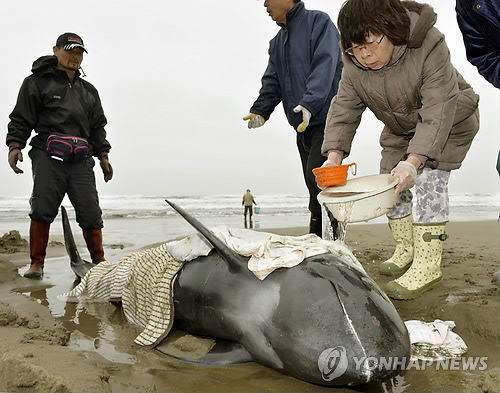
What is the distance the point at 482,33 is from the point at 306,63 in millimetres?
1963

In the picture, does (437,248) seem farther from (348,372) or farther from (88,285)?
(88,285)

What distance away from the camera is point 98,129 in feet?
19.1

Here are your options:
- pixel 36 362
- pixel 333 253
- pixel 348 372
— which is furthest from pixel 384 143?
pixel 36 362

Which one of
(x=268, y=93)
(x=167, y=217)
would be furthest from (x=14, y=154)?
(x=167, y=217)

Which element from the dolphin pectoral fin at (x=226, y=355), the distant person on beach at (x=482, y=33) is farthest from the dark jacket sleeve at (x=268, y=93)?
the dolphin pectoral fin at (x=226, y=355)

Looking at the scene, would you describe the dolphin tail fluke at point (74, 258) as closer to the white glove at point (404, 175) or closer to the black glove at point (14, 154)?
the black glove at point (14, 154)

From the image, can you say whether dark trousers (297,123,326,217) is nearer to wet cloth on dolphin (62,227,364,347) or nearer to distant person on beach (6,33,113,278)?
wet cloth on dolphin (62,227,364,347)

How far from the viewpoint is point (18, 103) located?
5035 millimetres

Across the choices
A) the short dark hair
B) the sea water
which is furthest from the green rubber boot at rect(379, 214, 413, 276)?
the sea water

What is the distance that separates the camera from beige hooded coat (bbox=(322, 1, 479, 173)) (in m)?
3.27

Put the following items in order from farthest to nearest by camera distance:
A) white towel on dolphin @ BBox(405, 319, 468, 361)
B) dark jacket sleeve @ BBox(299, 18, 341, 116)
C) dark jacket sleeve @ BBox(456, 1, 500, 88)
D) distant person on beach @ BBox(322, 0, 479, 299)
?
dark jacket sleeve @ BBox(299, 18, 341, 116) → distant person on beach @ BBox(322, 0, 479, 299) → dark jacket sleeve @ BBox(456, 1, 500, 88) → white towel on dolphin @ BBox(405, 319, 468, 361)

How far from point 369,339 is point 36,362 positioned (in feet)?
4.85

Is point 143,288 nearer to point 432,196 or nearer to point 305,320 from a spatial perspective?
point 305,320

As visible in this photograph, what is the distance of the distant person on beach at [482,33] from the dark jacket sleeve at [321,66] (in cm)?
143
